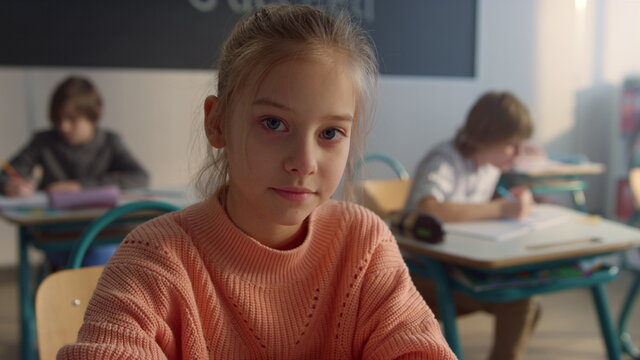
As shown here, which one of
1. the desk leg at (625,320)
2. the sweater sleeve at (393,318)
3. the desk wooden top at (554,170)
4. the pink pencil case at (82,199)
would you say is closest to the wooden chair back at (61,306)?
the sweater sleeve at (393,318)

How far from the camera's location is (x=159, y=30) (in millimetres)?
3658

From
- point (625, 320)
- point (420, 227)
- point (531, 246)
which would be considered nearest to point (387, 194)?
point (420, 227)

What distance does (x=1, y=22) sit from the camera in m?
3.34

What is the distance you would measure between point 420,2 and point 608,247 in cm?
294

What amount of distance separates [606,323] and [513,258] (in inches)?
20.7

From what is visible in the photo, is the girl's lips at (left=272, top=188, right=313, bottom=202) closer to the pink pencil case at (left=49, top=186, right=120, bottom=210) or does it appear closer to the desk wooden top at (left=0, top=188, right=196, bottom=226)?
the desk wooden top at (left=0, top=188, right=196, bottom=226)

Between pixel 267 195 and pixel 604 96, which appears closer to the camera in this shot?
pixel 267 195

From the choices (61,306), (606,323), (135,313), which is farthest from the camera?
(606,323)

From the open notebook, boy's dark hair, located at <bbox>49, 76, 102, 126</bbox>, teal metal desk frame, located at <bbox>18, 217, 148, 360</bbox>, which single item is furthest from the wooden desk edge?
boy's dark hair, located at <bbox>49, 76, 102, 126</bbox>

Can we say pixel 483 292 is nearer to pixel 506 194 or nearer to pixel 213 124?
pixel 506 194

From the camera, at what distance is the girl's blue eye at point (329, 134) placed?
2.43 feet

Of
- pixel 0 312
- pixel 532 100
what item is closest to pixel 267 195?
pixel 0 312

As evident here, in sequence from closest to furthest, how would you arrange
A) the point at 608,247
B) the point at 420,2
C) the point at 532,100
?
the point at 608,247, the point at 420,2, the point at 532,100

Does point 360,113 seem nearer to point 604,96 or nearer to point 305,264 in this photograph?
point 305,264
